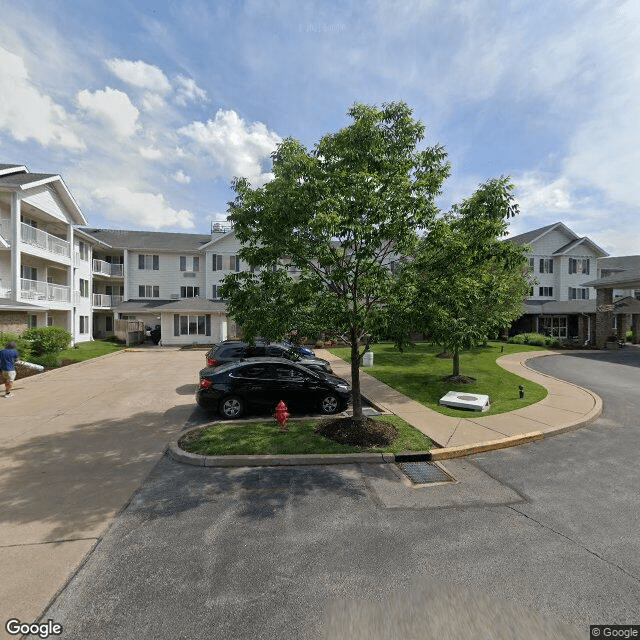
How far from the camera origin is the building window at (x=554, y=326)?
117 feet

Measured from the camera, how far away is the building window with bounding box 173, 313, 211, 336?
100.0 feet

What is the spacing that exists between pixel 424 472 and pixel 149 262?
35.8 m

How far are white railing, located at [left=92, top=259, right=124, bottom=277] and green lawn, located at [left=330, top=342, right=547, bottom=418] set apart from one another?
26269mm

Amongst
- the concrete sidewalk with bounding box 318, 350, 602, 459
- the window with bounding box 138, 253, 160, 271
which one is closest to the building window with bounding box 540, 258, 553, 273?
the concrete sidewalk with bounding box 318, 350, 602, 459

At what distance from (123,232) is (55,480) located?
1563 inches

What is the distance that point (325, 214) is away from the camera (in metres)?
6.12

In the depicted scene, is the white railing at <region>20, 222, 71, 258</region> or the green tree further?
the white railing at <region>20, 222, 71, 258</region>

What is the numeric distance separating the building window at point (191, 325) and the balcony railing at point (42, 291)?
805cm

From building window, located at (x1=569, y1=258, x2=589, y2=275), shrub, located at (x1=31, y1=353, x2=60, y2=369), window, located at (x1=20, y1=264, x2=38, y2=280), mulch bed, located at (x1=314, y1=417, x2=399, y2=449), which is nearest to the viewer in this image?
mulch bed, located at (x1=314, y1=417, x2=399, y2=449)

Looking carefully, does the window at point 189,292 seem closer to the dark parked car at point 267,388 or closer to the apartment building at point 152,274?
the apartment building at point 152,274

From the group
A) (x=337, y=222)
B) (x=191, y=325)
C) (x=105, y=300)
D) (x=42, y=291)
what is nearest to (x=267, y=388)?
(x=337, y=222)

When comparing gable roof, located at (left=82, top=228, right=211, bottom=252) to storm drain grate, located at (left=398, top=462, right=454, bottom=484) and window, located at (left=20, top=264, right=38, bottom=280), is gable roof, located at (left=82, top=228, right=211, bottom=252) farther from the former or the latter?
storm drain grate, located at (left=398, top=462, right=454, bottom=484)

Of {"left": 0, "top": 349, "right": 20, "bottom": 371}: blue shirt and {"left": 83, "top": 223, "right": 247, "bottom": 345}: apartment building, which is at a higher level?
{"left": 83, "top": 223, "right": 247, "bottom": 345}: apartment building

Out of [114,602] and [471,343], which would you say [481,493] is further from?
[114,602]
